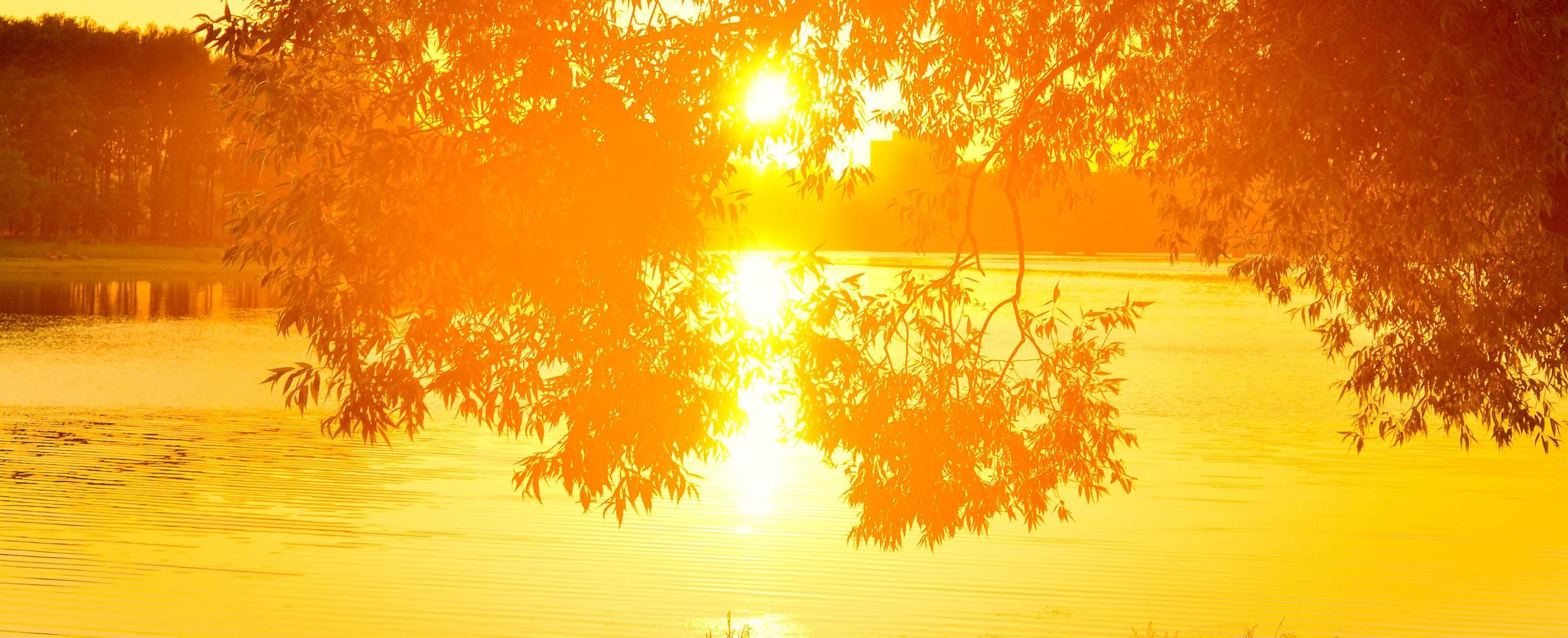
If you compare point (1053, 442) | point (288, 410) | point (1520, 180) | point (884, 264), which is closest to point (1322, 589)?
point (1053, 442)

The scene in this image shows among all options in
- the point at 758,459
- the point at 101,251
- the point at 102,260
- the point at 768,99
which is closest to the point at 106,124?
the point at 101,251

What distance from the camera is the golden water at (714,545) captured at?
12.7m

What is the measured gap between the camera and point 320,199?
802 cm

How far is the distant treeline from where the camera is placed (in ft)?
278

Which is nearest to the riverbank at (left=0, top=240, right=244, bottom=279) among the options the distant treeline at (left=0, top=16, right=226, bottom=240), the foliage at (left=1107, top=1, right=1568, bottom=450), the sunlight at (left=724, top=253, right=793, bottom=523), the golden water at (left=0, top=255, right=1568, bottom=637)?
the distant treeline at (left=0, top=16, right=226, bottom=240)

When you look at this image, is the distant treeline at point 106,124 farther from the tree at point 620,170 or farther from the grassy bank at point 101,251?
the tree at point 620,170

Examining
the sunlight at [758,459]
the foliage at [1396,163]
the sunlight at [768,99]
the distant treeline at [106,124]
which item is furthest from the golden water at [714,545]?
the distant treeline at [106,124]

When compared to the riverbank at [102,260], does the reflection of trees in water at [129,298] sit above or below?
below

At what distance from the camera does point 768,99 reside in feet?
29.9

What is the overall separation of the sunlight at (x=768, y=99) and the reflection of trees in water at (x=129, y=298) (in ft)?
144

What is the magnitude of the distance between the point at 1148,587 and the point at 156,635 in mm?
8698

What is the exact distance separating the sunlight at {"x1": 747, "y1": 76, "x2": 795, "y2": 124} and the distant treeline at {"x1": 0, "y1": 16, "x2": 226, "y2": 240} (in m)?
80.6

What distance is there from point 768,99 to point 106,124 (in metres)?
90.3

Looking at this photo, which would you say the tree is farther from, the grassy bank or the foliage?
the grassy bank
